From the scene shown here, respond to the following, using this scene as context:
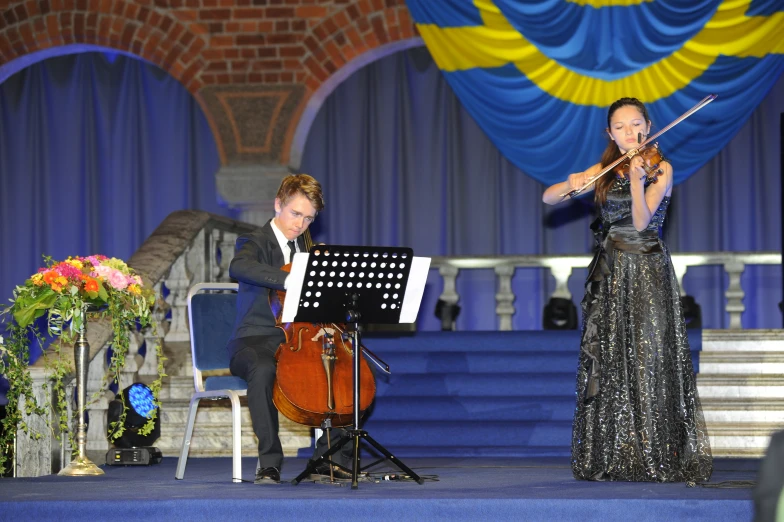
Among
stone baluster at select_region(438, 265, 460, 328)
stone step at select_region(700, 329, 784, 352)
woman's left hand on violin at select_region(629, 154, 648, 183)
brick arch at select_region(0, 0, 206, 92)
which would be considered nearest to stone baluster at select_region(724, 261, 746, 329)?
stone step at select_region(700, 329, 784, 352)

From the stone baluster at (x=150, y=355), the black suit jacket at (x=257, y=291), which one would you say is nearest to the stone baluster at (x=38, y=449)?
the stone baluster at (x=150, y=355)

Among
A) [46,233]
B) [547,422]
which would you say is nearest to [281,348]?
[547,422]

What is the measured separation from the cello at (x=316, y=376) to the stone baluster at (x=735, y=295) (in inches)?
153

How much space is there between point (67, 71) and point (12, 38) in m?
0.98

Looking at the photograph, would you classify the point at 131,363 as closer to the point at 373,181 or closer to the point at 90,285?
the point at 90,285

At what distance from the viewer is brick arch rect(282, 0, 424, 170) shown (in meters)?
8.45

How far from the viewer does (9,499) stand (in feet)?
13.1

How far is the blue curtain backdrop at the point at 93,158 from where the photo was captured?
9.63 metres

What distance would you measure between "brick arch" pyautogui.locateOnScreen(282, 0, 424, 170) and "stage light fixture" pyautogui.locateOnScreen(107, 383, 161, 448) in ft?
10.3

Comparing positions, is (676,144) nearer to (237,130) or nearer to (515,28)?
(515,28)

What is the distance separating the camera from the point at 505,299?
8055 mm

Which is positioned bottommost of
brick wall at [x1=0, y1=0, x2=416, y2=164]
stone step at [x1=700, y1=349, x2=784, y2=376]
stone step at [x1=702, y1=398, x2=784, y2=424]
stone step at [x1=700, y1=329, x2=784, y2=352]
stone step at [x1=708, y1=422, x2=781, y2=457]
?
stone step at [x1=708, y1=422, x2=781, y2=457]

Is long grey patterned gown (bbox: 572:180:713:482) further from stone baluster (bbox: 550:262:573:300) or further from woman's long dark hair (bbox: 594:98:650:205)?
stone baluster (bbox: 550:262:573:300)

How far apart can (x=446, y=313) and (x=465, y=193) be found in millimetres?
1200
